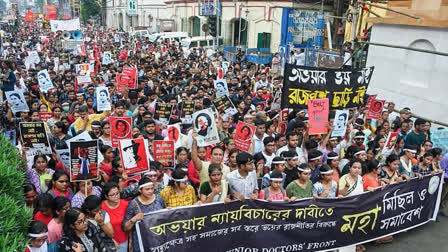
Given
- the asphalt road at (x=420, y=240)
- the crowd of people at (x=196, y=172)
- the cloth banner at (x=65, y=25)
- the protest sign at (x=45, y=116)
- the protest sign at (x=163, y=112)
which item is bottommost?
the asphalt road at (x=420, y=240)

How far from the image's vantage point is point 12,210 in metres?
3.62

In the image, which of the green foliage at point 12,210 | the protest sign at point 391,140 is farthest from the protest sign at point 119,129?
the protest sign at point 391,140

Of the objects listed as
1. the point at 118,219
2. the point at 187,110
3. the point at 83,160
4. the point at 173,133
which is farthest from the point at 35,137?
the point at 187,110

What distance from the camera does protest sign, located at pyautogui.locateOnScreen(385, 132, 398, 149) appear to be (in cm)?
653

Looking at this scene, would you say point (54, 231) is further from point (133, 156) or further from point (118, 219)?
point (133, 156)

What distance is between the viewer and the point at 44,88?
390 inches

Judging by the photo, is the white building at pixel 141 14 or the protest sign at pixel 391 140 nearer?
the protest sign at pixel 391 140

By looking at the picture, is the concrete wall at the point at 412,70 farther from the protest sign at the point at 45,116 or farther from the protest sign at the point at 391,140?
the protest sign at the point at 45,116

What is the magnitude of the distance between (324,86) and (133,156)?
3.55 meters

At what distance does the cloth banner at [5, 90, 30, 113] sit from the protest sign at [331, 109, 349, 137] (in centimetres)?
614

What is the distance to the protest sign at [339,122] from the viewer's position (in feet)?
21.5

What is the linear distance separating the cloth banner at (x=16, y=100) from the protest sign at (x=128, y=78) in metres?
3.03

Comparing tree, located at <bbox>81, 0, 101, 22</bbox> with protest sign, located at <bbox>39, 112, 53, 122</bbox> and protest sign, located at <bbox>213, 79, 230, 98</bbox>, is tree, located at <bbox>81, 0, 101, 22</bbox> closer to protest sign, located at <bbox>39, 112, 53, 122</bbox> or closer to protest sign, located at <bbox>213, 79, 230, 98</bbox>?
protest sign, located at <bbox>213, 79, 230, 98</bbox>

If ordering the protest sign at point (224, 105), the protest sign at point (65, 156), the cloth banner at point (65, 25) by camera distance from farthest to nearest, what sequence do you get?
the cloth banner at point (65, 25) < the protest sign at point (224, 105) < the protest sign at point (65, 156)
